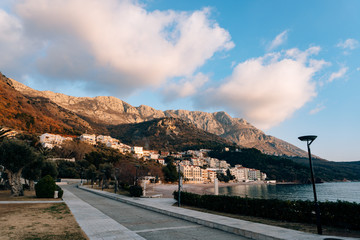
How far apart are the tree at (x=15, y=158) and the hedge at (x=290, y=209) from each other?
871 inches

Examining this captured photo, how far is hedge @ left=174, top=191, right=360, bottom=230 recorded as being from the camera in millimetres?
10820

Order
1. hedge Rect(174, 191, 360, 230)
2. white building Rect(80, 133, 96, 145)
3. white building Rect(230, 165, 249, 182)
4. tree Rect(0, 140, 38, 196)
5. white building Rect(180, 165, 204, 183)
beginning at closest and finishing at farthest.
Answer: hedge Rect(174, 191, 360, 230) < tree Rect(0, 140, 38, 196) < white building Rect(180, 165, 204, 183) < white building Rect(80, 133, 96, 145) < white building Rect(230, 165, 249, 182)

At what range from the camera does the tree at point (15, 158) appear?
25547mm

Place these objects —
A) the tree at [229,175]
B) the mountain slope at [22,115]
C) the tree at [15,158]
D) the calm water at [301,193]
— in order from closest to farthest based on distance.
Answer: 1. the tree at [15,158]
2. the calm water at [301,193]
3. the mountain slope at [22,115]
4. the tree at [229,175]

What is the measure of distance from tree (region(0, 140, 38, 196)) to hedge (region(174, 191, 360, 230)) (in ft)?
72.6

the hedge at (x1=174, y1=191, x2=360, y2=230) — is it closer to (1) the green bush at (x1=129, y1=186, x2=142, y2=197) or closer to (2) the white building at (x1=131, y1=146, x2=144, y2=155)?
(1) the green bush at (x1=129, y1=186, x2=142, y2=197)

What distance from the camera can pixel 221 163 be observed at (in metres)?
188

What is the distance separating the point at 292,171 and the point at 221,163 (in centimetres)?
5433

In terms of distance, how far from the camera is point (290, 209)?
13102 millimetres

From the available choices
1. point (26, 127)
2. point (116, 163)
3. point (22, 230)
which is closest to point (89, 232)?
point (22, 230)

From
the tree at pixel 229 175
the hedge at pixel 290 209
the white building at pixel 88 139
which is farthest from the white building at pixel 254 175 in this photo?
the hedge at pixel 290 209

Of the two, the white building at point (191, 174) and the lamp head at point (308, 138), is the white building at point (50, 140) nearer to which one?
the white building at point (191, 174)

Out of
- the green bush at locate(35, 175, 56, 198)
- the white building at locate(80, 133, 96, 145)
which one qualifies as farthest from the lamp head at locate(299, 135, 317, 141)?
the white building at locate(80, 133, 96, 145)

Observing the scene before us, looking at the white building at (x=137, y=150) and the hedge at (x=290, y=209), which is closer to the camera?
the hedge at (x=290, y=209)
